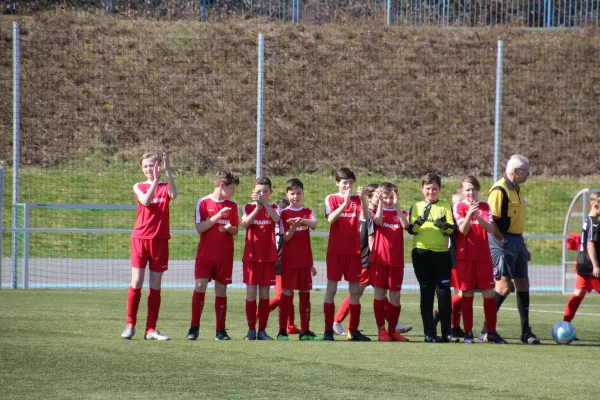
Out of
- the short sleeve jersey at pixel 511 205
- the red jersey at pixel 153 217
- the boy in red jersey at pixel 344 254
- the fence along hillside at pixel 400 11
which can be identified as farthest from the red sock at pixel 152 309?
the fence along hillside at pixel 400 11

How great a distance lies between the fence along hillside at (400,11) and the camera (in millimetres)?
20969

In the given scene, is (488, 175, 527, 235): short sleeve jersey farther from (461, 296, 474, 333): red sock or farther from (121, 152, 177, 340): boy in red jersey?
(121, 152, 177, 340): boy in red jersey

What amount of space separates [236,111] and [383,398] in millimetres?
15041

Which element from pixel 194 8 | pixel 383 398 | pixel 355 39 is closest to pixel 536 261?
pixel 355 39

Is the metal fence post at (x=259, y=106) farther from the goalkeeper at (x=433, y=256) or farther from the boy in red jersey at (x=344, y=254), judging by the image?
the goalkeeper at (x=433, y=256)

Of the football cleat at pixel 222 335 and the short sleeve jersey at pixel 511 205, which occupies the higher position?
the short sleeve jersey at pixel 511 205

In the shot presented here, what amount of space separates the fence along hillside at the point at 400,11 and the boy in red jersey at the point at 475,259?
41.5 feet

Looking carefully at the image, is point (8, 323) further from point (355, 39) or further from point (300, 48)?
point (355, 39)

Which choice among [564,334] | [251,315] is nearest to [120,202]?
[251,315]

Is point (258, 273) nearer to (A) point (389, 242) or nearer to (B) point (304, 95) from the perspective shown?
(A) point (389, 242)

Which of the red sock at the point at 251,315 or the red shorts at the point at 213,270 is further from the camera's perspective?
the red sock at the point at 251,315

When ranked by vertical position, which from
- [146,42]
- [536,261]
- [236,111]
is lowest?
[536,261]

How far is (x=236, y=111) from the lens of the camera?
20203mm

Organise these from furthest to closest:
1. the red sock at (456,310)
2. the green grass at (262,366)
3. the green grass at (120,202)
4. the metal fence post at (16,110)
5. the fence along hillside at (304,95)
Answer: the fence along hillside at (304,95) < the green grass at (120,202) < the metal fence post at (16,110) < the red sock at (456,310) < the green grass at (262,366)
